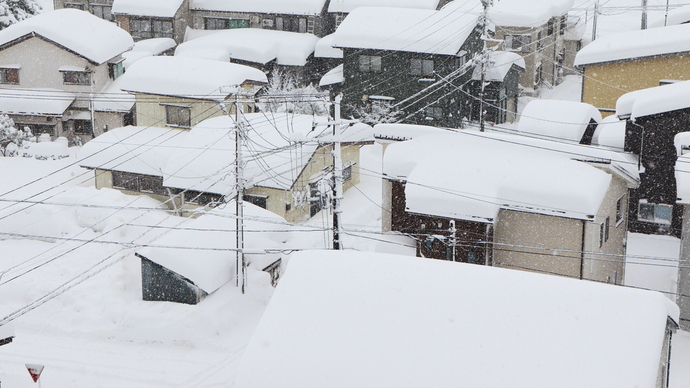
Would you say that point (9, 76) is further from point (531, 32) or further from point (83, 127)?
point (531, 32)

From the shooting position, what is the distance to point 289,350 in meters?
9.28

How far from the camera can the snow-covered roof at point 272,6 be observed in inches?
1572

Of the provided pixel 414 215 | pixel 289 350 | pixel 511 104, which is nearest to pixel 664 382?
pixel 289 350

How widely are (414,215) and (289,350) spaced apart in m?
9.63

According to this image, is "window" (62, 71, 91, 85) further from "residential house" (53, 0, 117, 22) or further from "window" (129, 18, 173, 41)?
"residential house" (53, 0, 117, 22)

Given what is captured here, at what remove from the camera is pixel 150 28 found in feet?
136

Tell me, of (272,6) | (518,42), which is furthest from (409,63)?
(272,6)

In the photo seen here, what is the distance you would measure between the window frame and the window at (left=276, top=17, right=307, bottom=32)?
13.9 metres

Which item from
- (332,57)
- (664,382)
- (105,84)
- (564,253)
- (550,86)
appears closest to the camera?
(664,382)

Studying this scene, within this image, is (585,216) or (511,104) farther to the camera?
(511,104)

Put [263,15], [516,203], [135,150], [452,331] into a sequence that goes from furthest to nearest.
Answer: [263,15], [135,150], [516,203], [452,331]

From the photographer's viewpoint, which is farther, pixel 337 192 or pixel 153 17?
pixel 153 17

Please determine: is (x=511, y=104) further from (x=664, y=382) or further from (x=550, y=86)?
(x=664, y=382)

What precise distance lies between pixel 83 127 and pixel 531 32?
966 inches
